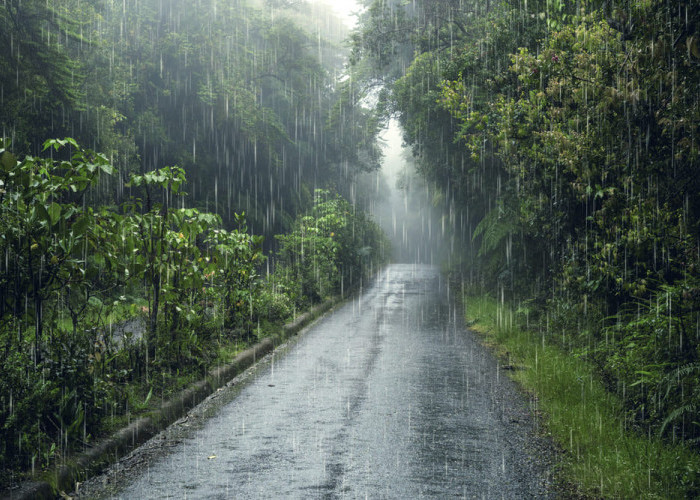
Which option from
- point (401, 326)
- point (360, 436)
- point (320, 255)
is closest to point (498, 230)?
point (401, 326)

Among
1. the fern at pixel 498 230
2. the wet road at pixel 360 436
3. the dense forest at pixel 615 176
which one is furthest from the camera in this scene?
the fern at pixel 498 230

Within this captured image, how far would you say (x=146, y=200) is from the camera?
52.3ft

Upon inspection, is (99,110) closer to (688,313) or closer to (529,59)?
(529,59)

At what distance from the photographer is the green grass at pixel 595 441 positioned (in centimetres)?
401

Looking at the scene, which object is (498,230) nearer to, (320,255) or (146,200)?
(320,255)

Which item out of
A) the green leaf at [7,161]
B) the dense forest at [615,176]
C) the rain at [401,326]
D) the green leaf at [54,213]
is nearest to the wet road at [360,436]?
the rain at [401,326]

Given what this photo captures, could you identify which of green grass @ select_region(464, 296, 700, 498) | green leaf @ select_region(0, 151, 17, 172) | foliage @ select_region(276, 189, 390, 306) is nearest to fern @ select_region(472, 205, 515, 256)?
foliage @ select_region(276, 189, 390, 306)

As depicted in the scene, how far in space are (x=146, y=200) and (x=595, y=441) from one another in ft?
45.6

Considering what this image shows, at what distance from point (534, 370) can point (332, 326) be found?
20.0 ft

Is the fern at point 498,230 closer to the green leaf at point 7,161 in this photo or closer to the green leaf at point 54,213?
the green leaf at point 54,213

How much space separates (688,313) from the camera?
18.6 feet

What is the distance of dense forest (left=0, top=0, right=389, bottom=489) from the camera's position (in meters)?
4.68

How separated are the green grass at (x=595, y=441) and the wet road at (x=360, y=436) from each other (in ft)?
1.06

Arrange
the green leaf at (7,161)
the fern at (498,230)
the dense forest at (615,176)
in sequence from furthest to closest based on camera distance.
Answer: the fern at (498,230) → the dense forest at (615,176) → the green leaf at (7,161)
